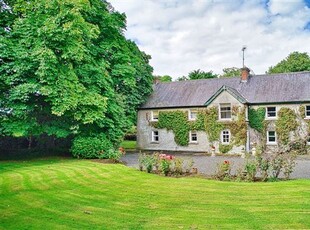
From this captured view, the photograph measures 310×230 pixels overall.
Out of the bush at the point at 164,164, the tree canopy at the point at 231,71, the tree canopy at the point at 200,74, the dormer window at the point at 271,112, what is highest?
the tree canopy at the point at 231,71

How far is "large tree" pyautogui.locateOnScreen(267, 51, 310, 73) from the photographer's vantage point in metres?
57.3

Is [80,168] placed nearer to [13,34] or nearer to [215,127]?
[13,34]

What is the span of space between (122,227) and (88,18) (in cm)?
2220

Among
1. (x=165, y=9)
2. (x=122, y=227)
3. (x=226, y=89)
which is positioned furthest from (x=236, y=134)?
(x=122, y=227)

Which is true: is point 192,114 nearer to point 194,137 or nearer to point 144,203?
point 194,137

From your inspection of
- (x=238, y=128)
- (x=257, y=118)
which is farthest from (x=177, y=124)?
(x=257, y=118)

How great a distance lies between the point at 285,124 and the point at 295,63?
1292 inches

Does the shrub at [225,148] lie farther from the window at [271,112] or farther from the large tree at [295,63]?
the large tree at [295,63]

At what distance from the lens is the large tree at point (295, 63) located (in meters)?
57.3

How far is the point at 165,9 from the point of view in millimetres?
18953

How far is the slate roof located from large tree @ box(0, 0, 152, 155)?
39.5ft

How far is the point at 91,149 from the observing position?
24.6 meters

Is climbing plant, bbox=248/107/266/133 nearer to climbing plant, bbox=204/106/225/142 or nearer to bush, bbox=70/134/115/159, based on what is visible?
climbing plant, bbox=204/106/225/142

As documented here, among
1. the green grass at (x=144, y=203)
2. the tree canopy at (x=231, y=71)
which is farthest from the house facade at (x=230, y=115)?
the tree canopy at (x=231, y=71)
